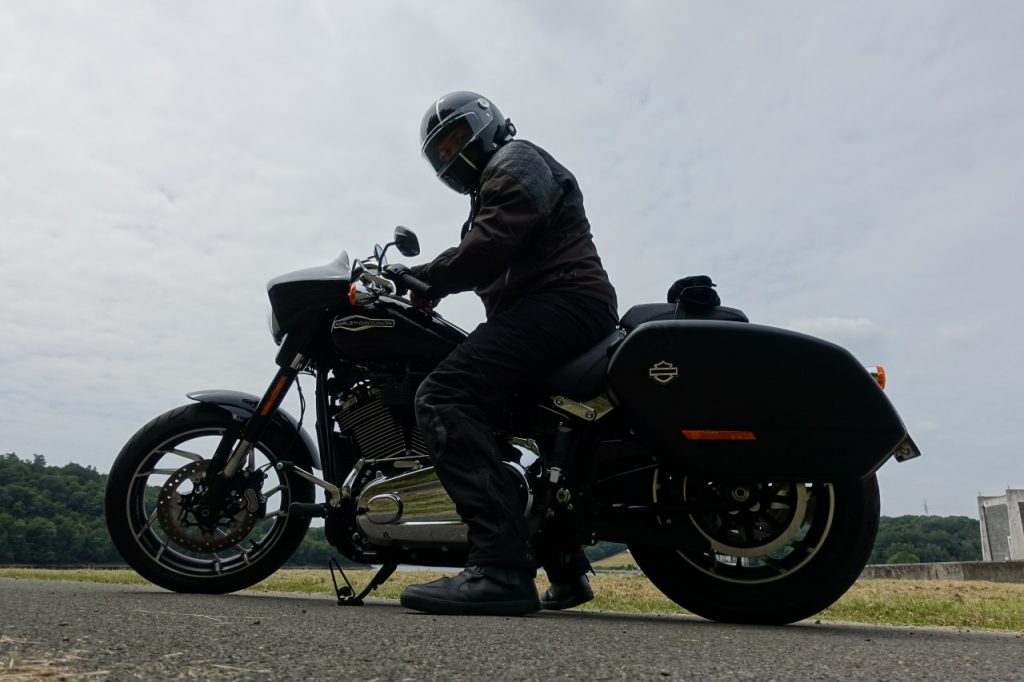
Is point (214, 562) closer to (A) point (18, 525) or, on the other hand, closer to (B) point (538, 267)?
(B) point (538, 267)

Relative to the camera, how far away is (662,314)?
3258mm

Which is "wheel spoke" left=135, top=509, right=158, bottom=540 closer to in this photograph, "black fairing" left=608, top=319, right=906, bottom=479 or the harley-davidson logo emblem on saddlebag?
"black fairing" left=608, top=319, right=906, bottom=479

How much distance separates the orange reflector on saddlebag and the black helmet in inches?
58.0

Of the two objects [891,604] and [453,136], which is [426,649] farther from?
[891,604]

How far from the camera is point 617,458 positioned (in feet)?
10.8

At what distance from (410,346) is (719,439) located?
1324 mm

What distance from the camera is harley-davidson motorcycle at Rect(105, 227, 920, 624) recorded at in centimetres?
297

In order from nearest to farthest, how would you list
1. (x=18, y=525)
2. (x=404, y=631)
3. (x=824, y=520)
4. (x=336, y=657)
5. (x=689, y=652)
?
(x=336, y=657) → (x=689, y=652) → (x=404, y=631) → (x=824, y=520) → (x=18, y=525)

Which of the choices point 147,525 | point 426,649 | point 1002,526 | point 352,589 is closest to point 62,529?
point 147,525

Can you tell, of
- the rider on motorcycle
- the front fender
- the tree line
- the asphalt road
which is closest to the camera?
the asphalt road

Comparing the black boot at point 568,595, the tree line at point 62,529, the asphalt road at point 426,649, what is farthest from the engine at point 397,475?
the tree line at point 62,529

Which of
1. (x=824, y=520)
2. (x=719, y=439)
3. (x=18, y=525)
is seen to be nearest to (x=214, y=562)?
(x=719, y=439)

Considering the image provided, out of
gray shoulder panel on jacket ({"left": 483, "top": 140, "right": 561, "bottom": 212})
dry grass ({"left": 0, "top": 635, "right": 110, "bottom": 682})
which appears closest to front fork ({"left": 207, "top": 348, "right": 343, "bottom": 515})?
gray shoulder panel on jacket ({"left": 483, "top": 140, "right": 561, "bottom": 212})

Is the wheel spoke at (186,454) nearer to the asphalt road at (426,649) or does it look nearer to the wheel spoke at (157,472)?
the wheel spoke at (157,472)
